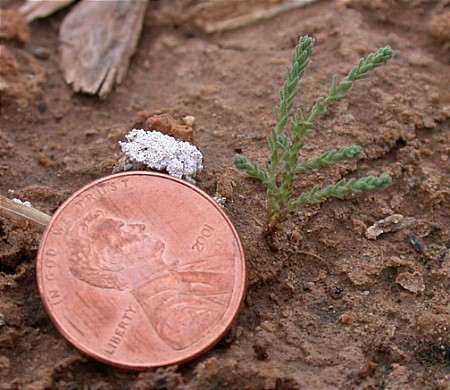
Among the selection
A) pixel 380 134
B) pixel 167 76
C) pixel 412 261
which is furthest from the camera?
pixel 167 76

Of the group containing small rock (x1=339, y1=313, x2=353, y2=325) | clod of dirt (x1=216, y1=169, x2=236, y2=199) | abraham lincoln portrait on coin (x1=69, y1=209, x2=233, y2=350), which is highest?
abraham lincoln portrait on coin (x1=69, y1=209, x2=233, y2=350)

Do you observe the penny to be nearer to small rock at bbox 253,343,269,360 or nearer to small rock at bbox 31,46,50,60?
small rock at bbox 253,343,269,360

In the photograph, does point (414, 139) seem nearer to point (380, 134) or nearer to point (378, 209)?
point (380, 134)

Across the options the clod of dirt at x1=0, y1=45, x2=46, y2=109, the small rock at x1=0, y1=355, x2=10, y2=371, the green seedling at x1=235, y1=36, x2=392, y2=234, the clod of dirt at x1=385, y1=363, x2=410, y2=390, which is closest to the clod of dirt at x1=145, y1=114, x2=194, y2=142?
the green seedling at x1=235, y1=36, x2=392, y2=234

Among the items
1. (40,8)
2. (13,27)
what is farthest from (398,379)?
(40,8)

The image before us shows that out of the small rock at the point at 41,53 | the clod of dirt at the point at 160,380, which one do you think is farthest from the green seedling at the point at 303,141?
the small rock at the point at 41,53

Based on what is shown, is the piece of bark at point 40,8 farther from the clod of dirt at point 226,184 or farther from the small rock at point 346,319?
the small rock at point 346,319

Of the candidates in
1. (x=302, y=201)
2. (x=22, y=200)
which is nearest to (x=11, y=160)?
(x=22, y=200)
